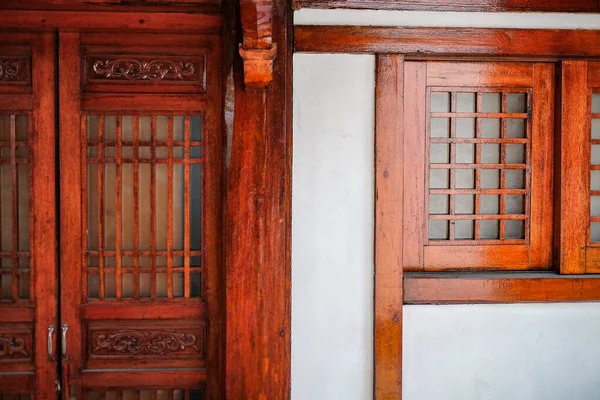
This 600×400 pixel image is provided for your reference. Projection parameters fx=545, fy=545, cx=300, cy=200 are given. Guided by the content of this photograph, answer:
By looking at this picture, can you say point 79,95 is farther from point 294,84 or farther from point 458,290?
point 458,290

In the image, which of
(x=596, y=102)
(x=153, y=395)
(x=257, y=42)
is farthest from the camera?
(x=596, y=102)

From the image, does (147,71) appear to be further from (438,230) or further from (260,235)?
(438,230)

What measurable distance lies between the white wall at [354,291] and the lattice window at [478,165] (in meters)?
0.42

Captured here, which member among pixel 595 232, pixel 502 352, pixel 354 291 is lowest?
pixel 502 352

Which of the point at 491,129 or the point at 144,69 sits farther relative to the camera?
the point at 491,129

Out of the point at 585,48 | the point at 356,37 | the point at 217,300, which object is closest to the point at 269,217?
the point at 217,300

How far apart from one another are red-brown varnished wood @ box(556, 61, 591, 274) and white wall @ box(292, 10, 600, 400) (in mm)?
299

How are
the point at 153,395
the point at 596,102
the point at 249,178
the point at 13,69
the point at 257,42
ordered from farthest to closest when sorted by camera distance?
the point at 596,102 → the point at 153,395 → the point at 13,69 → the point at 249,178 → the point at 257,42

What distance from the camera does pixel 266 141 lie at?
3121mm

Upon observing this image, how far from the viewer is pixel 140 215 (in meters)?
3.35

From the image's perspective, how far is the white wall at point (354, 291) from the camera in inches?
128

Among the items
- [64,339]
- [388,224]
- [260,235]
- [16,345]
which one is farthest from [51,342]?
[388,224]

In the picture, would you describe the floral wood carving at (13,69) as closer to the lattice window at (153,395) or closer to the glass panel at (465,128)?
the lattice window at (153,395)

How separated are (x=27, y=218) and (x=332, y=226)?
73.0 inches
